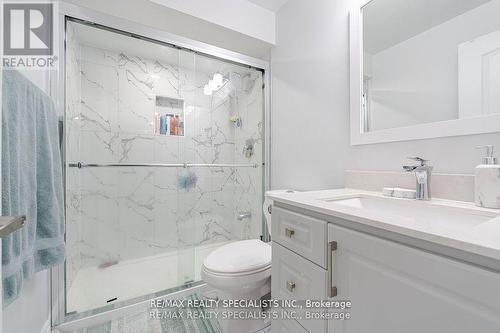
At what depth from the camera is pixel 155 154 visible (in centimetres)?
201

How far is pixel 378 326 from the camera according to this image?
1.91 ft

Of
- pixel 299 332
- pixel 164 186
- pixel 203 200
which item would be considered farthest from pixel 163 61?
pixel 299 332

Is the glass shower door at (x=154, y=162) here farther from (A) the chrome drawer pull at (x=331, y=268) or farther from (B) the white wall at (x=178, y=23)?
(A) the chrome drawer pull at (x=331, y=268)

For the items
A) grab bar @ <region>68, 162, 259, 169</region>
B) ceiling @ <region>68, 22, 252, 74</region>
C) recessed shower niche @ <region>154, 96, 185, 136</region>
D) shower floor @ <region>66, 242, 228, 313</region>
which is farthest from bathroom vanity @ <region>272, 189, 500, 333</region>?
ceiling @ <region>68, 22, 252, 74</region>

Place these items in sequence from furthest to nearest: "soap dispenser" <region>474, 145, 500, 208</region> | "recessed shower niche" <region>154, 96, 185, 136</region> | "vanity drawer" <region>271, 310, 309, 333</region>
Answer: "recessed shower niche" <region>154, 96, 185, 136</region> < "vanity drawer" <region>271, 310, 309, 333</region> < "soap dispenser" <region>474, 145, 500, 208</region>

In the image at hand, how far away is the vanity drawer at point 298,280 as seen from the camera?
742 mm

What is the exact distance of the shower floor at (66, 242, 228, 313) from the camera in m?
1.46

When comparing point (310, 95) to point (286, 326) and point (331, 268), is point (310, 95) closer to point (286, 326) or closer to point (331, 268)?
point (331, 268)

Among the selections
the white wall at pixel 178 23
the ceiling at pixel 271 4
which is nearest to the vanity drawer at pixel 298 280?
the white wall at pixel 178 23

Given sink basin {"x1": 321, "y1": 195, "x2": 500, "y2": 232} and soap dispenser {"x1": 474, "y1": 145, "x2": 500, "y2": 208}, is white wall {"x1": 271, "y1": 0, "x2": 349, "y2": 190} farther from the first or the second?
soap dispenser {"x1": 474, "y1": 145, "x2": 500, "y2": 208}

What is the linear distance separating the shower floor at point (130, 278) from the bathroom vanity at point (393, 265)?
109 cm

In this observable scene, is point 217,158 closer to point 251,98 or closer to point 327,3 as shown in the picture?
point 251,98

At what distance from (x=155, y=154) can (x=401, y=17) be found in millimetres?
1966

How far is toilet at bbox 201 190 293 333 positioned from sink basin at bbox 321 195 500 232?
1.95ft
